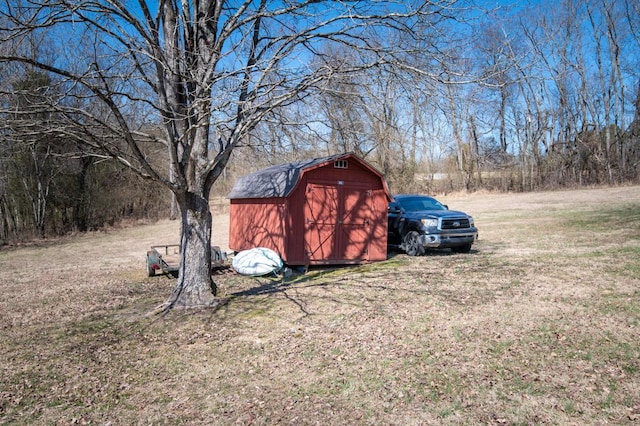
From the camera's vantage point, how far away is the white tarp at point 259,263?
450 inches

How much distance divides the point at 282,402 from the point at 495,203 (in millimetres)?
25150

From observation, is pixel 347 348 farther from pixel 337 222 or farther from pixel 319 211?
pixel 337 222

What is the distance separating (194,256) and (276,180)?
4907mm

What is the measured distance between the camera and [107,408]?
4.71 meters

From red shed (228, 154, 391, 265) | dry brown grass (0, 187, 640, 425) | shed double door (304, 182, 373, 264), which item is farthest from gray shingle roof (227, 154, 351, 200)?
dry brown grass (0, 187, 640, 425)

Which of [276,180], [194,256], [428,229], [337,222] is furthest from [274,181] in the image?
[194,256]

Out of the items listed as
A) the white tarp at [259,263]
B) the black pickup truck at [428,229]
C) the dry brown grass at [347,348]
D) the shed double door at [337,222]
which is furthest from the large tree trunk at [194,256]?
the black pickup truck at [428,229]

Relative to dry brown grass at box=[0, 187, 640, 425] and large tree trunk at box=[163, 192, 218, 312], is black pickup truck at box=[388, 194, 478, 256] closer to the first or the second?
dry brown grass at box=[0, 187, 640, 425]

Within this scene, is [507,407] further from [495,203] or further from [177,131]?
[495,203]

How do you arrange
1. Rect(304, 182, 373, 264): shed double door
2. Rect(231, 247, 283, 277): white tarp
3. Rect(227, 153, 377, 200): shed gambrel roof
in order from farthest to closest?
Rect(304, 182, 373, 264): shed double door, Rect(227, 153, 377, 200): shed gambrel roof, Rect(231, 247, 283, 277): white tarp

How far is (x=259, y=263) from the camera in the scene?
1153cm

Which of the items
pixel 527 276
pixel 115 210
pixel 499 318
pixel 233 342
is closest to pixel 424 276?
pixel 527 276

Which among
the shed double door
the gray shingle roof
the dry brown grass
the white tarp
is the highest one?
the gray shingle roof

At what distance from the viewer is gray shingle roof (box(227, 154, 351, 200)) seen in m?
11.8
